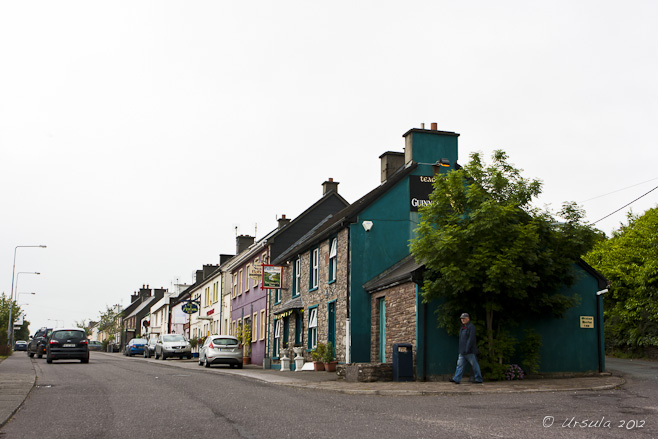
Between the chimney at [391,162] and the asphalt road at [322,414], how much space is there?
13939 millimetres

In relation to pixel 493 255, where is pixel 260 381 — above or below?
below

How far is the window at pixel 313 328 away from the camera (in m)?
26.8

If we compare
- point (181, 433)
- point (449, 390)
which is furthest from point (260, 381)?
point (181, 433)

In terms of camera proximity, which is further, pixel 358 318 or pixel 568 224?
pixel 358 318

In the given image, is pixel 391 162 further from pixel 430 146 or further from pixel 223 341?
pixel 223 341

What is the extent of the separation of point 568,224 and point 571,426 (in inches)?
391

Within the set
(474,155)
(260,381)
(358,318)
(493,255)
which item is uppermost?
(474,155)

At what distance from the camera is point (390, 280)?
20688mm

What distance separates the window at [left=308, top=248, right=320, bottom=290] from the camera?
90.2 feet

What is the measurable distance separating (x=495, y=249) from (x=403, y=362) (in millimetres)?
3858

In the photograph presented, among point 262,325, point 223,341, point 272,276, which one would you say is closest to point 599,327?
point 272,276

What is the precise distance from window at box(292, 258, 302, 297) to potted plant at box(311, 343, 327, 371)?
510 centimetres

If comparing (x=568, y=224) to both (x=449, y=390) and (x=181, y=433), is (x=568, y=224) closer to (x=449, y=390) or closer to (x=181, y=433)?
(x=449, y=390)

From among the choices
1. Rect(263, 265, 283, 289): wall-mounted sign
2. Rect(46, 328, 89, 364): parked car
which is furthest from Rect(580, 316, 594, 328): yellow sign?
Rect(46, 328, 89, 364): parked car
